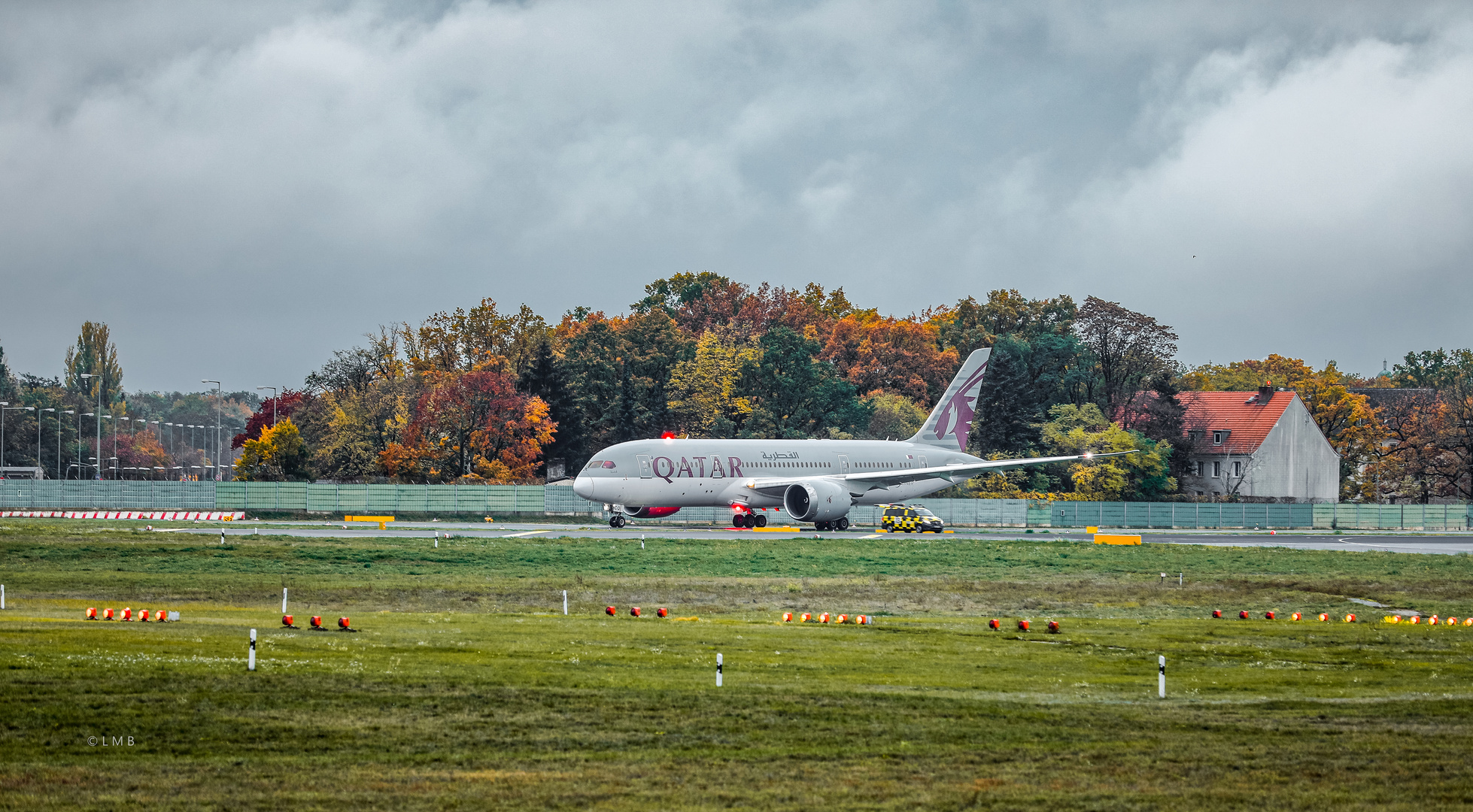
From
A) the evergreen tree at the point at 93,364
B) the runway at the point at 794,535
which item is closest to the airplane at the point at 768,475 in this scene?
the runway at the point at 794,535

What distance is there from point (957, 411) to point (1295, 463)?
1551 inches

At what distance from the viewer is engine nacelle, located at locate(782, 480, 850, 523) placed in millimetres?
65938

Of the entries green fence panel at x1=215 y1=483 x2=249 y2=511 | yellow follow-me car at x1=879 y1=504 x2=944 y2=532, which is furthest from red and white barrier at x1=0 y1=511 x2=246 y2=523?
yellow follow-me car at x1=879 y1=504 x2=944 y2=532

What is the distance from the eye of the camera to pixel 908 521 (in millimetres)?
67812

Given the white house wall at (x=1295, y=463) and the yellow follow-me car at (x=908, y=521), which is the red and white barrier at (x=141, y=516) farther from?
the white house wall at (x=1295, y=463)

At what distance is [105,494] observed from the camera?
277 ft

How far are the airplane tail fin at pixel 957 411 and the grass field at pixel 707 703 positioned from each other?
4135 cm

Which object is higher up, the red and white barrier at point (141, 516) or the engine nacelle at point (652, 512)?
the engine nacelle at point (652, 512)

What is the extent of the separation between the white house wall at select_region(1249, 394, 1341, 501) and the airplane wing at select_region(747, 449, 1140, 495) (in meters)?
36.1

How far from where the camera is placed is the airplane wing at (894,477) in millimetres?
67312

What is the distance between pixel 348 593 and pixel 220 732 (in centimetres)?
1880

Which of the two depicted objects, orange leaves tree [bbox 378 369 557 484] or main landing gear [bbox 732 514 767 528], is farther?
orange leaves tree [bbox 378 369 557 484]

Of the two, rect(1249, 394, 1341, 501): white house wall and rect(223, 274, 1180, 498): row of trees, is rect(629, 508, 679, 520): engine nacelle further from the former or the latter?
rect(1249, 394, 1341, 501): white house wall

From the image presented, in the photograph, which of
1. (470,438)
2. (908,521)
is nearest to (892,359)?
(470,438)
